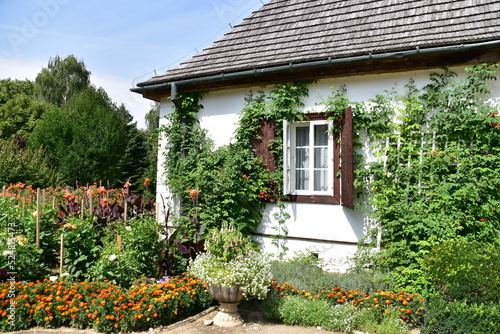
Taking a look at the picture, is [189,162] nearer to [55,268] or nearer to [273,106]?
[273,106]

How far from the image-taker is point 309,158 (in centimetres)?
670

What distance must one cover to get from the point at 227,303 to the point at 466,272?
2630mm

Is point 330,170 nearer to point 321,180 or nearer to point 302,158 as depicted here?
point 321,180

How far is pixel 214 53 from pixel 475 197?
17.6ft

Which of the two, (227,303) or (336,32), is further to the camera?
(336,32)

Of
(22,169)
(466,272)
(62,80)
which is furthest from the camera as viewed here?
(62,80)

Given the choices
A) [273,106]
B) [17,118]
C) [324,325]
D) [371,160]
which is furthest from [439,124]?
[17,118]

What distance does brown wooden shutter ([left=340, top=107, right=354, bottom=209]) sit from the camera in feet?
19.7

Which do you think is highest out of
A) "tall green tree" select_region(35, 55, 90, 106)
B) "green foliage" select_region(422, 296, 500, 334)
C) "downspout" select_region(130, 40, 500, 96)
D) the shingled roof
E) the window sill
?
"tall green tree" select_region(35, 55, 90, 106)

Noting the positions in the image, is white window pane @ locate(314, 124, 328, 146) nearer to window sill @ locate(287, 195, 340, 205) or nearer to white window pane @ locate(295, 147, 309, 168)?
white window pane @ locate(295, 147, 309, 168)

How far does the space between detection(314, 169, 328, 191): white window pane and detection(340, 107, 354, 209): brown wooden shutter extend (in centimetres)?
50

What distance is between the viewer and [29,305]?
4.41m

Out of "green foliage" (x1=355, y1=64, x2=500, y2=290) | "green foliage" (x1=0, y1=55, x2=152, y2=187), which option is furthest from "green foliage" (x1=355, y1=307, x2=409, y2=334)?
"green foliage" (x1=0, y1=55, x2=152, y2=187)

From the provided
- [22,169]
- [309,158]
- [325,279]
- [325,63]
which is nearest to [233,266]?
[325,279]
